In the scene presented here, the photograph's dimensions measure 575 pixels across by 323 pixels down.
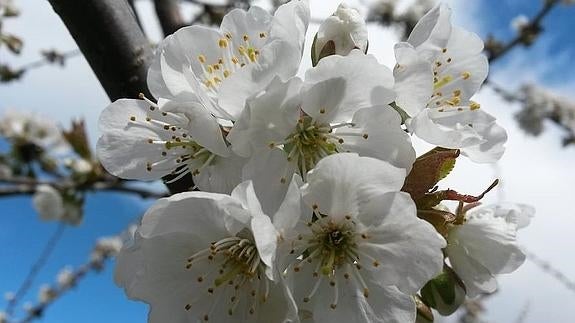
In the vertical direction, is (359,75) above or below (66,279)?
above

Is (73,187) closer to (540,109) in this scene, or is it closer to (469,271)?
(469,271)

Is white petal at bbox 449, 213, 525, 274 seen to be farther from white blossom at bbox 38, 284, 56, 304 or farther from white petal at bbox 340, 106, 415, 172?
white blossom at bbox 38, 284, 56, 304

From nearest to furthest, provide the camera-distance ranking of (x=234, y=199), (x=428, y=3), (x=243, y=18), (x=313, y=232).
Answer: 1. (x=234, y=199)
2. (x=313, y=232)
3. (x=243, y=18)
4. (x=428, y=3)

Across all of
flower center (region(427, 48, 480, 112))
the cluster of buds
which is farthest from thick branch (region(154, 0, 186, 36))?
the cluster of buds

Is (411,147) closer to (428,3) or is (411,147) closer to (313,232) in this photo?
(313,232)

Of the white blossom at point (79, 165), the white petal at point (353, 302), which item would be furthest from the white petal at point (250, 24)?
the white blossom at point (79, 165)

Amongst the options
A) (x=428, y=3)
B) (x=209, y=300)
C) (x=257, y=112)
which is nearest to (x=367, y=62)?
(x=257, y=112)

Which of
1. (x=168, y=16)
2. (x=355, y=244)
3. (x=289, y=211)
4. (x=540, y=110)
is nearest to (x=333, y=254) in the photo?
(x=355, y=244)
